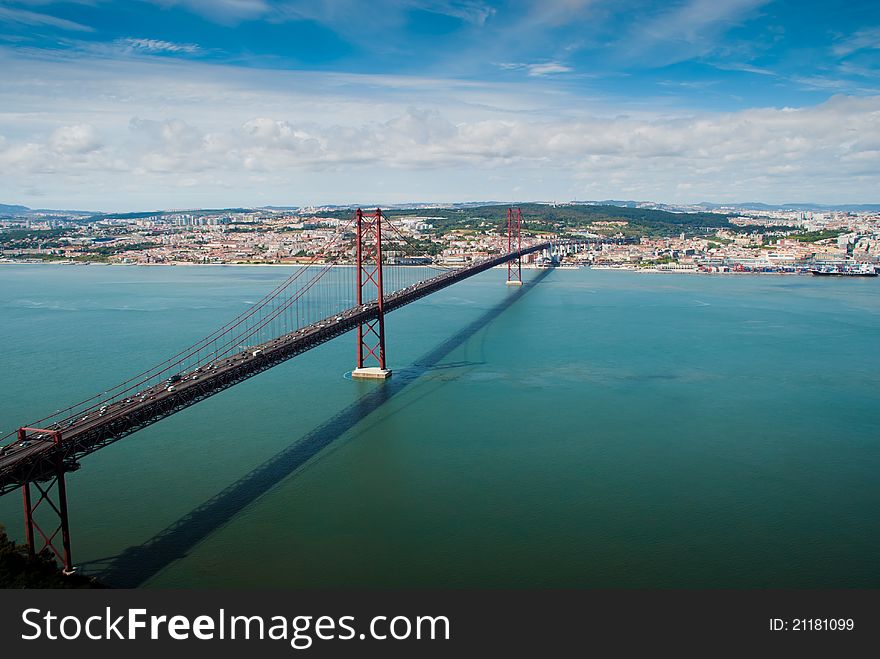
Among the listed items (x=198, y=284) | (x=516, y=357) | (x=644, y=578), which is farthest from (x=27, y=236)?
(x=644, y=578)

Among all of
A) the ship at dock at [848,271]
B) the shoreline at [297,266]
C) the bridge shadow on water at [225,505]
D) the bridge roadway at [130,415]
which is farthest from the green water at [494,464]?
the shoreline at [297,266]

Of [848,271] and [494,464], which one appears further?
[848,271]

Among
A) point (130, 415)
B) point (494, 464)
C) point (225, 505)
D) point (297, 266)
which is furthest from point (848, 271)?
point (130, 415)

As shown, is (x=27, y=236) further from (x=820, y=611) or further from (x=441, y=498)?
(x=820, y=611)

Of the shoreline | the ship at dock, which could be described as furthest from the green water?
the shoreline

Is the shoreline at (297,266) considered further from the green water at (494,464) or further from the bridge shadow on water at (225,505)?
the bridge shadow on water at (225,505)

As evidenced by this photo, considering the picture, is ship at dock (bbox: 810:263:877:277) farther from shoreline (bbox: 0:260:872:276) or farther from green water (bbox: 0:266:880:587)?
green water (bbox: 0:266:880:587)

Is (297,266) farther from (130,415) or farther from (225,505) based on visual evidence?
(130,415)
